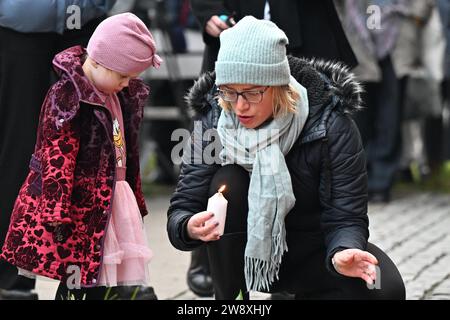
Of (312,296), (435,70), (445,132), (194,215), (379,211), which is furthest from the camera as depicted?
(445,132)

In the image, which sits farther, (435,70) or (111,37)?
(435,70)

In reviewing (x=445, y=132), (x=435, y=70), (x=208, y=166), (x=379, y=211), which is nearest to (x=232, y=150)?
(x=208, y=166)

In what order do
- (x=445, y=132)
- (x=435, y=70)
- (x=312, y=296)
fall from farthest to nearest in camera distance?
(x=445, y=132) < (x=435, y=70) < (x=312, y=296)

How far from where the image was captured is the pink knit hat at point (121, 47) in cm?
402

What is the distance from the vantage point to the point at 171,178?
8.84 meters

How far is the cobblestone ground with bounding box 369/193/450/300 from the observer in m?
5.35

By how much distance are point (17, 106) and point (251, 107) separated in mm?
1237

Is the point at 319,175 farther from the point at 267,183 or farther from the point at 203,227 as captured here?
the point at 203,227

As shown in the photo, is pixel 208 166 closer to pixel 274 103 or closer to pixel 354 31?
pixel 274 103

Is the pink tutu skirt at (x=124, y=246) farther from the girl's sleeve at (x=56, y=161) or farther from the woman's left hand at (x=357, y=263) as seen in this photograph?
the woman's left hand at (x=357, y=263)

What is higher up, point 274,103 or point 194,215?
point 274,103

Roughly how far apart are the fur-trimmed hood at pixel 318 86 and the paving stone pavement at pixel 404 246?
3.12 feet

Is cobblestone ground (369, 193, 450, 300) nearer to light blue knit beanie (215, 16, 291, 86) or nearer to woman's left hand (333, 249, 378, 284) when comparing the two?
woman's left hand (333, 249, 378, 284)

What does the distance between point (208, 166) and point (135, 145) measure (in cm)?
32
